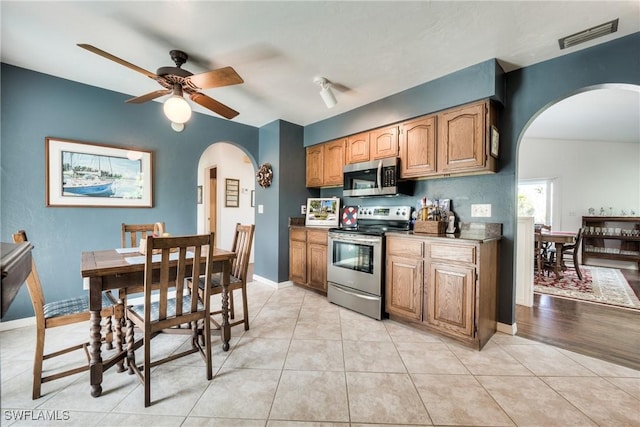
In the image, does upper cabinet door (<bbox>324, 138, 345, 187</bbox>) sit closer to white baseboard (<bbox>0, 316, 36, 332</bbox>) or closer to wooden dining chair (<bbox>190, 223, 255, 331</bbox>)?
wooden dining chair (<bbox>190, 223, 255, 331</bbox>)

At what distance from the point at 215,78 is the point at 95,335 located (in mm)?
1896

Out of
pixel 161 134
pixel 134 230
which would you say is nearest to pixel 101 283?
pixel 134 230

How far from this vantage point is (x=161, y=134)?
10.6 feet

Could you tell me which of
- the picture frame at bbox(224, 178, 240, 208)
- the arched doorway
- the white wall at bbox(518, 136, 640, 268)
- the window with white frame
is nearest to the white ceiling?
the picture frame at bbox(224, 178, 240, 208)

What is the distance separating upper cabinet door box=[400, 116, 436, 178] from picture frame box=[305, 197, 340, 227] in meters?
1.20

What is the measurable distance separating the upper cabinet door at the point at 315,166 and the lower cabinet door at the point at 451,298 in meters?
2.10

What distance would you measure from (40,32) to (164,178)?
1629 millimetres

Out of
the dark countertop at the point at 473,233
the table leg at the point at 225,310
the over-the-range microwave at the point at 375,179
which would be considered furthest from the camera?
the over-the-range microwave at the point at 375,179

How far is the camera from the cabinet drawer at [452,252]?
2.09 metres

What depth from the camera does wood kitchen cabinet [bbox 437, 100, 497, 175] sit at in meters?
2.24

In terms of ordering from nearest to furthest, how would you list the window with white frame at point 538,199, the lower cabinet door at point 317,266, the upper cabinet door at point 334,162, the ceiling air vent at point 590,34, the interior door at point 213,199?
the ceiling air vent at point 590,34 < the lower cabinet door at point 317,266 < the upper cabinet door at point 334,162 < the interior door at point 213,199 < the window with white frame at point 538,199

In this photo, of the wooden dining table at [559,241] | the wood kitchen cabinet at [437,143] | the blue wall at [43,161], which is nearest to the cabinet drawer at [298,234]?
the wood kitchen cabinet at [437,143]

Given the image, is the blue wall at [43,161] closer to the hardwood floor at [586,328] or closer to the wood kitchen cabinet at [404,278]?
the wood kitchen cabinet at [404,278]

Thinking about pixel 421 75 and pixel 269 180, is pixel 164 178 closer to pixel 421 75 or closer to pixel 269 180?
pixel 269 180
